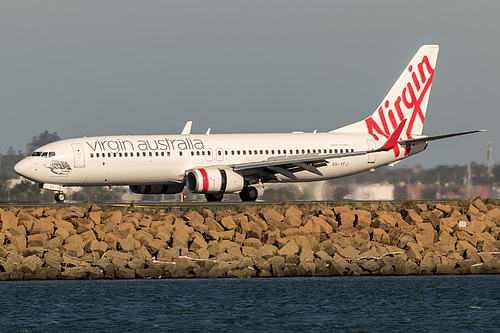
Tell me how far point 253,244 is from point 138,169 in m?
15.2

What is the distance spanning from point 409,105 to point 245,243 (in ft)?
76.7

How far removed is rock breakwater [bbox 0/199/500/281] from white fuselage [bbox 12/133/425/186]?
7.95 m

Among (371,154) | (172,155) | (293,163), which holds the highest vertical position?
(371,154)

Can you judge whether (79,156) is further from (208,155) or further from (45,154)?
(208,155)

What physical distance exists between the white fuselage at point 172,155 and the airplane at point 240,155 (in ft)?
0.15

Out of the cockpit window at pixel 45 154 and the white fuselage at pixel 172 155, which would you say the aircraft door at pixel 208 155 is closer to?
the white fuselage at pixel 172 155

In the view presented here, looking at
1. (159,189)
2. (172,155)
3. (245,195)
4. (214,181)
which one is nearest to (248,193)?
(245,195)

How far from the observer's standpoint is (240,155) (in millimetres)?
48719

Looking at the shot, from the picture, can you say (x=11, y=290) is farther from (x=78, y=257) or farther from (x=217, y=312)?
(x=217, y=312)

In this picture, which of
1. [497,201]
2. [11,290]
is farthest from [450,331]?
[497,201]

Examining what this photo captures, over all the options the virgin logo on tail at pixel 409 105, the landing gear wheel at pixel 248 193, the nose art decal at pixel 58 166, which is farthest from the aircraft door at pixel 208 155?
the virgin logo on tail at pixel 409 105

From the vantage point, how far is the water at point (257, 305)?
78.7ft

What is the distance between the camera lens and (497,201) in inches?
1718

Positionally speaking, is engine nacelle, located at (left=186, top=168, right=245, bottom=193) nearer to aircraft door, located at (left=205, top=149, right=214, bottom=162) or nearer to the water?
aircraft door, located at (left=205, top=149, right=214, bottom=162)
